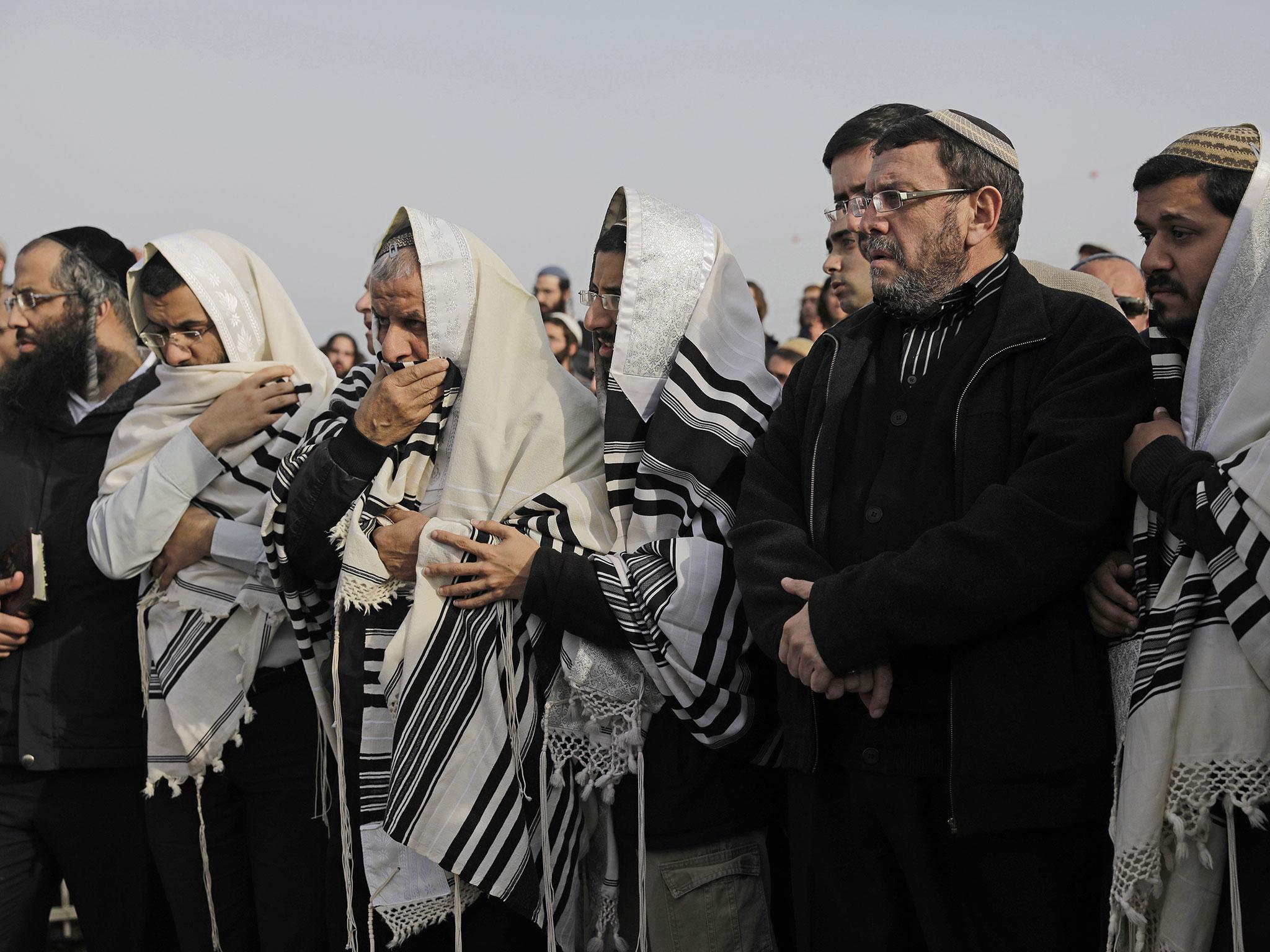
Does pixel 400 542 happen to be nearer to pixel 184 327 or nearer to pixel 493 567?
pixel 493 567

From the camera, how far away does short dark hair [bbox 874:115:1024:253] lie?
2.79 metres

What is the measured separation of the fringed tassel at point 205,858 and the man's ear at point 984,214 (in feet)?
8.50

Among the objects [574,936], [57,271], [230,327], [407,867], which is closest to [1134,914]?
[574,936]

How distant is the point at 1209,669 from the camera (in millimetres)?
2293

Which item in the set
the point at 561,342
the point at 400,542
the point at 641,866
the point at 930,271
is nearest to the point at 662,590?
the point at 641,866

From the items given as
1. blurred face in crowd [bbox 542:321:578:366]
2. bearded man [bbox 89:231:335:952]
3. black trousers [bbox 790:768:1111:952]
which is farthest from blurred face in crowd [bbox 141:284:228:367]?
blurred face in crowd [bbox 542:321:578:366]

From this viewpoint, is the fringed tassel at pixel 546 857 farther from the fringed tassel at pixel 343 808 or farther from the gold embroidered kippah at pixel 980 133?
the gold embroidered kippah at pixel 980 133

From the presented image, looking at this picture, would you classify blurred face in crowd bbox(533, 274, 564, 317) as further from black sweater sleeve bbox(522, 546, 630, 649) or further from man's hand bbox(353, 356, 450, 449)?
black sweater sleeve bbox(522, 546, 630, 649)

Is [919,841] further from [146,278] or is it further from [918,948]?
[146,278]

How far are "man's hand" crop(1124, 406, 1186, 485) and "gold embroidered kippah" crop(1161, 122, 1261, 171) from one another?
52 cm

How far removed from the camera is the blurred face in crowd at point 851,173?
3.69 metres

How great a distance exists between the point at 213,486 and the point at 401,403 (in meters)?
0.88

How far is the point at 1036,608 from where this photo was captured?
8.20ft

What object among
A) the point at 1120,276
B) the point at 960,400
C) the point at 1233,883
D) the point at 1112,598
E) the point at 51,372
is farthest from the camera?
the point at 1120,276
